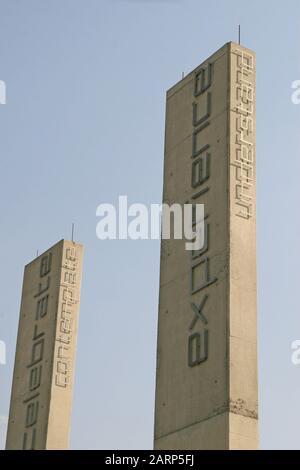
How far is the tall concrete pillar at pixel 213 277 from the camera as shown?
18828mm

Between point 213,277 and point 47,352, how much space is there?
394 inches

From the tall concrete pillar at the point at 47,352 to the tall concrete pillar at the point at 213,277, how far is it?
775 centimetres

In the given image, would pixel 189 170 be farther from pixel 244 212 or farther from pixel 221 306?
pixel 221 306

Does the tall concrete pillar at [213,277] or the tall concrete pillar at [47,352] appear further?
the tall concrete pillar at [47,352]

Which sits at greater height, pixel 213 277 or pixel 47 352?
pixel 47 352

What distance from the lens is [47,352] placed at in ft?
94.1

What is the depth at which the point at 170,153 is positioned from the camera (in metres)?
22.9

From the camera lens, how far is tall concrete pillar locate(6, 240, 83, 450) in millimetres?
27938

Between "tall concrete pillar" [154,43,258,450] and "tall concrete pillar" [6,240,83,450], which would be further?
"tall concrete pillar" [6,240,83,450]

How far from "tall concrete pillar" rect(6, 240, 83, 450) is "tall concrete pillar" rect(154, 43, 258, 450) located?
25.4 feet

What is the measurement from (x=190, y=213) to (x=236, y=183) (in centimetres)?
135

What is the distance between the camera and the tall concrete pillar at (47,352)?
27.9 m

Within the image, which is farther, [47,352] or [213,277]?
[47,352]
